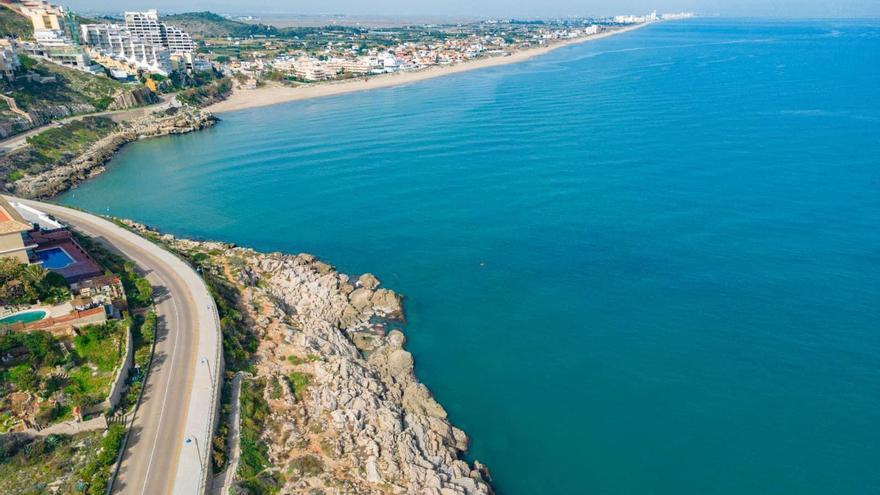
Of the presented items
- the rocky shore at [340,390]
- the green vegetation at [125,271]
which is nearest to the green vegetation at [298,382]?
the rocky shore at [340,390]

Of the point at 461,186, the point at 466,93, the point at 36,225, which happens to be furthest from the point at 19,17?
the point at 461,186

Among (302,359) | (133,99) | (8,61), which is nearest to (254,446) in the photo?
(302,359)

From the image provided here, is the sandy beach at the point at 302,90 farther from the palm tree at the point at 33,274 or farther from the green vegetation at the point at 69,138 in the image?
the palm tree at the point at 33,274

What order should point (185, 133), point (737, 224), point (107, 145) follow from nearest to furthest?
point (737, 224), point (107, 145), point (185, 133)

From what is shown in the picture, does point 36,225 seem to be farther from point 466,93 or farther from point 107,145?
point 466,93

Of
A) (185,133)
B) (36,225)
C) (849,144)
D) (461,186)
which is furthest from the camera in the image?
(185,133)

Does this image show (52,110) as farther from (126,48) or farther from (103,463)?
(103,463)

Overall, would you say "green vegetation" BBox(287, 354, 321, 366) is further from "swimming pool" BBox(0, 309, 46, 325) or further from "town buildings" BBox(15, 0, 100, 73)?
"town buildings" BBox(15, 0, 100, 73)
